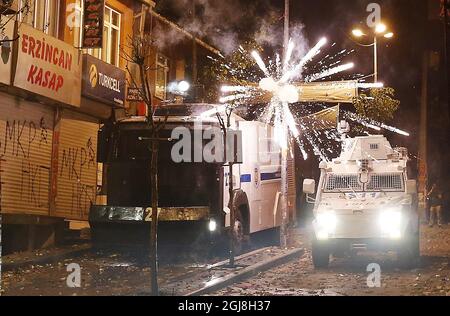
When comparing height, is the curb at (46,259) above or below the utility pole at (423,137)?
below

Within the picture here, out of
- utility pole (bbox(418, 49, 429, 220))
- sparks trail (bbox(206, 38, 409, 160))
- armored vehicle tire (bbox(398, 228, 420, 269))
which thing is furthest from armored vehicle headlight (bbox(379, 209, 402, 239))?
utility pole (bbox(418, 49, 429, 220))

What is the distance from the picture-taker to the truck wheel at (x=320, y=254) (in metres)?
13.6

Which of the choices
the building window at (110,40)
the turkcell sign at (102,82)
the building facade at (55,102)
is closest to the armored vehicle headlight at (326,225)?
the building facade at (55,102)

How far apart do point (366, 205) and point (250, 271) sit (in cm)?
301

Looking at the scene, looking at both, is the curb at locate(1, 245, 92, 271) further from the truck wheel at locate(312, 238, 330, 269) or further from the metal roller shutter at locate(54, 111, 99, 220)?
the truck wheel at locate(312, 238, 330, 269)

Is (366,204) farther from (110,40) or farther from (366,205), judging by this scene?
(110,40)

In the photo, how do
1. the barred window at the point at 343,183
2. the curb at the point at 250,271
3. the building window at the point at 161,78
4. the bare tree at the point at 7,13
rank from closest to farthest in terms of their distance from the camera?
the curb at the point at 250,271
the bare tree at the point at 7,13
the barred window at the point at 343,183
the building window at the point at 161,78

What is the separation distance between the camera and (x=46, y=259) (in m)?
12.9

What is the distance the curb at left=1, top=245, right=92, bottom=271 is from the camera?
1184 centimetres

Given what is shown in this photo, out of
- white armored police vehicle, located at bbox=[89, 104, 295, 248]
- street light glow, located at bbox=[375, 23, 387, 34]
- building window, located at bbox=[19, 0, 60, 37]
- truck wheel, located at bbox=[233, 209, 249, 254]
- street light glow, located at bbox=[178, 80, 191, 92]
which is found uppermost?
street light glow, located at bbox=[375, 23, 387, 34]

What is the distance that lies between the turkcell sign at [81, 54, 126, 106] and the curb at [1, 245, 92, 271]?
15.4 ft

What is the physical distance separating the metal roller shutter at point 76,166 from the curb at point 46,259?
273 cm

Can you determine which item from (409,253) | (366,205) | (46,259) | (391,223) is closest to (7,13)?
(46,259)

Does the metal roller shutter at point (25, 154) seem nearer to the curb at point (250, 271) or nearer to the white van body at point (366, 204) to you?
the curb at point (250, 271)
